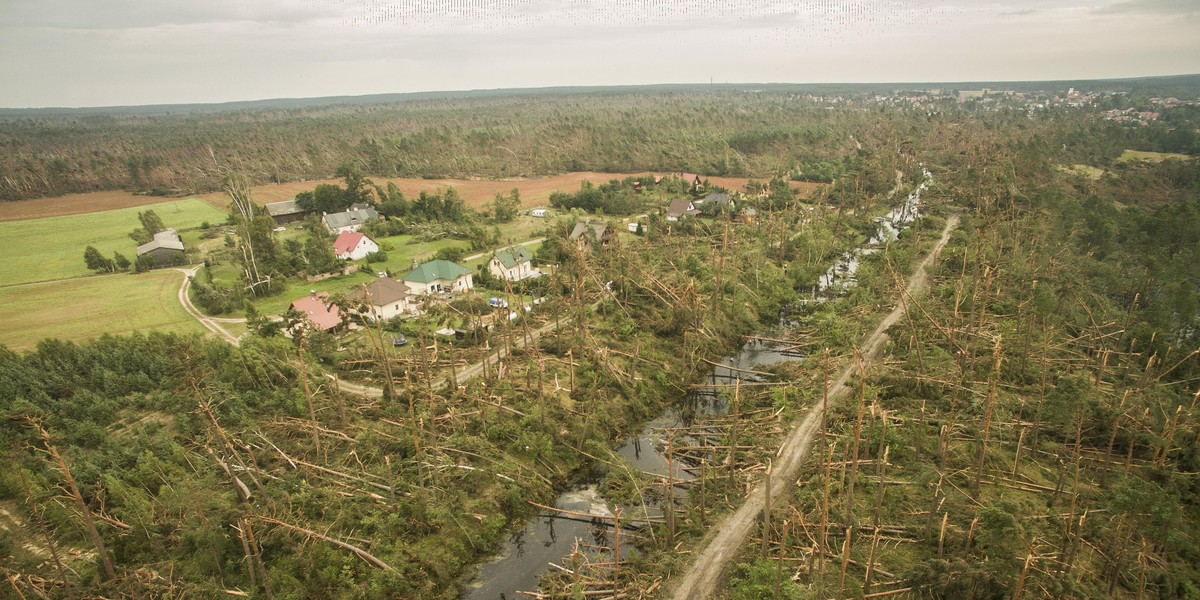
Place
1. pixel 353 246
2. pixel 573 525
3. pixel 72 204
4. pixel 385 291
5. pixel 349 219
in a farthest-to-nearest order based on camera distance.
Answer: pixel 72 204 < pixel 349 219 < pixel 353 246 < pixel 385 291 < pixel 573 525

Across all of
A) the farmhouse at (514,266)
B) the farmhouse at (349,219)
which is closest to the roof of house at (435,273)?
the farmhouse at (514,266)

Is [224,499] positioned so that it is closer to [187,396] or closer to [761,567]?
[187,396]

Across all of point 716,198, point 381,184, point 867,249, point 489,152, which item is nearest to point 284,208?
point 381,184

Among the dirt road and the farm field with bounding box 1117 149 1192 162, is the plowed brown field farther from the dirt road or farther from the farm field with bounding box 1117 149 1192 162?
the farm field with bounding box 1117 149 1192 162

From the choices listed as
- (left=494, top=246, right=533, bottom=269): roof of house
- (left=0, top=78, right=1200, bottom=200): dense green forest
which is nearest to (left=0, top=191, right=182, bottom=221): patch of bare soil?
(left=0, top=78, right=1200, bottom=200): dense green forest

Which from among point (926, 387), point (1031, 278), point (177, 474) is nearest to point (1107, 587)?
point (926, 387)

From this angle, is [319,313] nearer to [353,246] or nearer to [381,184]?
[353,246]

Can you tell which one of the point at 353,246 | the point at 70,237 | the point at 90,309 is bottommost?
the point at 90,309
